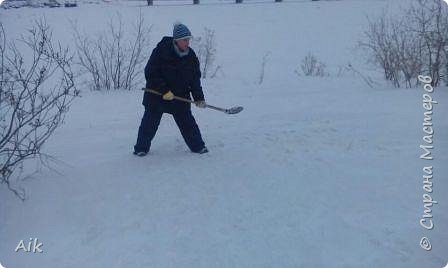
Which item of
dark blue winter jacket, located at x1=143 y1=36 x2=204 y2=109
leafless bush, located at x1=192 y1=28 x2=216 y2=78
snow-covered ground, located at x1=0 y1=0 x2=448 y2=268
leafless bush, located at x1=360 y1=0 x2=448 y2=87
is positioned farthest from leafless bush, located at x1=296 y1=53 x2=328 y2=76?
dark blue winter jacket, located at x1=143 y1=36 x2=204 y2=109

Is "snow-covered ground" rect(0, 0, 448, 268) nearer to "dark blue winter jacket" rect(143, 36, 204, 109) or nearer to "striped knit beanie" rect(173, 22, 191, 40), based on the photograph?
"dark blue winter jacket" rect(143, 36, 204, 109)

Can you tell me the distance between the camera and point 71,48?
42.1 feet

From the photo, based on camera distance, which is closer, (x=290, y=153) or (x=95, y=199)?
(x=95, y=199)

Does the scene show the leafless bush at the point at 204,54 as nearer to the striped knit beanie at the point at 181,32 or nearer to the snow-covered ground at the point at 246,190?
the snow-covered ground at the point at 246,190

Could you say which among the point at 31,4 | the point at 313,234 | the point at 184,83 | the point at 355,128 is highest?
the point at 31,4

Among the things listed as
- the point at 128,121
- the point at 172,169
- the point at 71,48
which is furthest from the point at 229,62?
the point at 172,169

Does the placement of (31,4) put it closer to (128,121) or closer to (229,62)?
(229,62)

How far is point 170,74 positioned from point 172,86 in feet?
0.45

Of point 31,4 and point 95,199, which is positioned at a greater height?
point 31,4

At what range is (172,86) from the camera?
4.93 m

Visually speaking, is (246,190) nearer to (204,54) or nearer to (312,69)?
(204,54)

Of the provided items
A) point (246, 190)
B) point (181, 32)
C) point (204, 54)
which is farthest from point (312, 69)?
point (246, 190)

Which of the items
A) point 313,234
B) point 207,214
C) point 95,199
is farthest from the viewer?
point 95,199

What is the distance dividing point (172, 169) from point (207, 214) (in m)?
1.03
